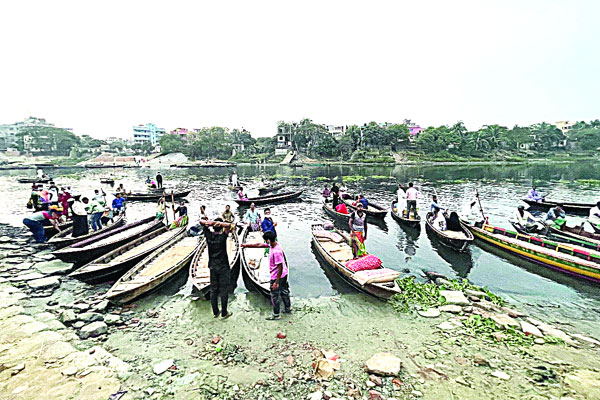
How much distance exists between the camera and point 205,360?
5.93 m

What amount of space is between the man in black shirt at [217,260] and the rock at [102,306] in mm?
2928

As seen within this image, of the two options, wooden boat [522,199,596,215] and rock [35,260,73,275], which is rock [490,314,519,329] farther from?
wooden boat [522,199,596,215]

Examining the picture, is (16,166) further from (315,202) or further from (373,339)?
(373,339)

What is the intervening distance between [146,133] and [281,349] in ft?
490

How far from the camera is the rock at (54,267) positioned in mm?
10299

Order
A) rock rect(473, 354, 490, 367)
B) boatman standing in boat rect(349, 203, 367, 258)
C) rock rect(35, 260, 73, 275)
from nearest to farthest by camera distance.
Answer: rock rect(473, 354, 490, 367) → boatman standing in boat rect(349, 203, 367, 258) → rock rect(35, 260, 73, 275)

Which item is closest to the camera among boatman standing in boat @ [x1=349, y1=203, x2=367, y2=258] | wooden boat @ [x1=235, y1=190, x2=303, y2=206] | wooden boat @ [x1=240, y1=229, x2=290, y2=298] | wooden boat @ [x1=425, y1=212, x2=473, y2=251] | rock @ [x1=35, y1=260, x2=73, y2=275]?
wooden boat @ [x1=240, y1=229, x2=290, y2=298]

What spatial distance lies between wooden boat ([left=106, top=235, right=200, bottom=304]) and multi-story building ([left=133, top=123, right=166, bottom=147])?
12961cm

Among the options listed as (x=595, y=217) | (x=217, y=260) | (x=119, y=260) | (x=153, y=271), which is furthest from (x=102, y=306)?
(x=595, y=217)

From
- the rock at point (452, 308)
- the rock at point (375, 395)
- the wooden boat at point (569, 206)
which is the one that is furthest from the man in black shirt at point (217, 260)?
the wooden boat at point (569, 206)

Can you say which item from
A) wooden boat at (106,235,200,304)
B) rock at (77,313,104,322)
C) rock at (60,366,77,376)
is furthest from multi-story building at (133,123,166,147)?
rock at (60,366,77,376)

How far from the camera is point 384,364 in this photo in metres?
5.63

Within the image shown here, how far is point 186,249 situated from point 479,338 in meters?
9.87

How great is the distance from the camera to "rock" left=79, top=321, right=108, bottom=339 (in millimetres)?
6723
